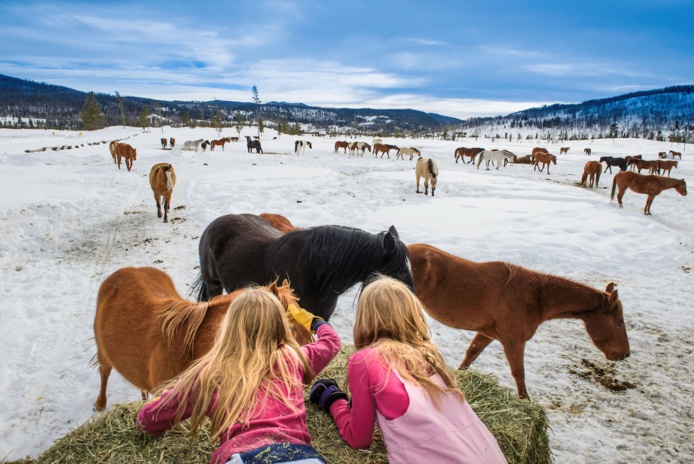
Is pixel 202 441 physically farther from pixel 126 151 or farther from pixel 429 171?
pixel 126 151

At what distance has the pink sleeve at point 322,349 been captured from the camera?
2001 mm

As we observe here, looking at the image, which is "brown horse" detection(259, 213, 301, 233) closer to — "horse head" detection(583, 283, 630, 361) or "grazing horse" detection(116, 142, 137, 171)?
"horse head" detection(583, 283, 630, 361)

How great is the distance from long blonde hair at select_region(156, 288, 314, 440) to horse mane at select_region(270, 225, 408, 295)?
1.17m

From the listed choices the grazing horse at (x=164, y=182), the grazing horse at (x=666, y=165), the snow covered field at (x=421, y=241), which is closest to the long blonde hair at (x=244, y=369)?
the snow covered field at (x=421, y=241)

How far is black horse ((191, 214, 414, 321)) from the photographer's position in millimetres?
2871

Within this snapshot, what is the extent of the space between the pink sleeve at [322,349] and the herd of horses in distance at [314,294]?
13.8 inches

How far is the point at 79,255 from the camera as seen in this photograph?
21.5 feet

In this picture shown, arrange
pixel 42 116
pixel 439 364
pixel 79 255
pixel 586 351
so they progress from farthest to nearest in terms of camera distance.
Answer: pixel 42 116 < pixel 79 255 < pixel 586 351 < pixel 439 364

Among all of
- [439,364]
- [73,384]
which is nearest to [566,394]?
[439,364]

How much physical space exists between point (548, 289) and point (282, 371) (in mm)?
2860

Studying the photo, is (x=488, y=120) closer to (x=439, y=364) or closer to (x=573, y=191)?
(x=573, y=191)

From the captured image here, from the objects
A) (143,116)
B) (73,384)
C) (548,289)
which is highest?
(143,116)

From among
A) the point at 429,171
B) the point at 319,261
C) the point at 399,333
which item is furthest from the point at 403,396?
the point at 429,171

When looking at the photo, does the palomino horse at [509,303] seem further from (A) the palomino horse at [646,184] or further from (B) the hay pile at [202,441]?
(A) the palomino horse at [646,184]
